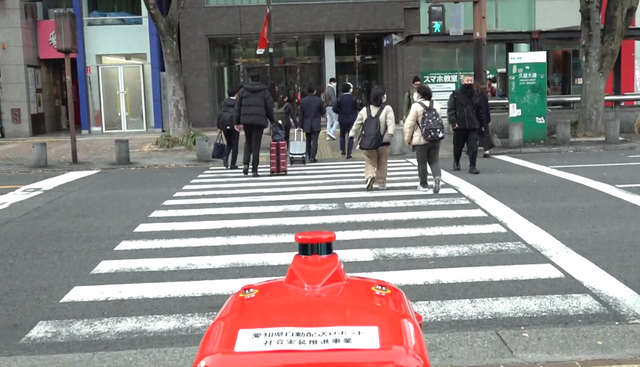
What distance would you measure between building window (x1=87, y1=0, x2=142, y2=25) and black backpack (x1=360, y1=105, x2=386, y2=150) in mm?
19087

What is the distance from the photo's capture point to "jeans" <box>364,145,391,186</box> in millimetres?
11664

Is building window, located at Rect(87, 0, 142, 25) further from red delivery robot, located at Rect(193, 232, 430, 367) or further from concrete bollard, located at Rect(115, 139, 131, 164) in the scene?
red delivery robot, located at Rect(193, 232, 430, 367)

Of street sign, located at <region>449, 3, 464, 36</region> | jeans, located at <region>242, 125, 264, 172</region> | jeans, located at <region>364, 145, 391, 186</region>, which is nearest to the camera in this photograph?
jeans, located at <region>364, 145, 391, 186</region>

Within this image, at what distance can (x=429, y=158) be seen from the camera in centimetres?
1164

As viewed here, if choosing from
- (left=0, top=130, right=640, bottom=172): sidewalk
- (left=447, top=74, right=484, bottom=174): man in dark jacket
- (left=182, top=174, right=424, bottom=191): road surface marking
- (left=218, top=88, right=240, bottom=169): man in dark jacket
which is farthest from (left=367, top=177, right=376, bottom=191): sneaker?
(left=0, top=130, right=640, bottom=172): sidewalk

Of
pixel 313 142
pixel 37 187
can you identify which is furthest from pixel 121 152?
pixel 313 142

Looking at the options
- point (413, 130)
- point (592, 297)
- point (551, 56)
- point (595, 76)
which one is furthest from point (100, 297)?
point (551, 56)

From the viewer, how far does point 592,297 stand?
18.9ft

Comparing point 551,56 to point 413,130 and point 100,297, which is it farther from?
point 100,297

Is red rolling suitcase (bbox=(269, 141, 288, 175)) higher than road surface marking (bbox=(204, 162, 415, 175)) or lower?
higher

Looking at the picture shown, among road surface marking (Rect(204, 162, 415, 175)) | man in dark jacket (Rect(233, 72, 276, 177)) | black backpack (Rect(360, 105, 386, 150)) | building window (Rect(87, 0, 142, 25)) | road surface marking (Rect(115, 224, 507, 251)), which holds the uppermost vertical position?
building window (Rect(87, 0, 142, 25))

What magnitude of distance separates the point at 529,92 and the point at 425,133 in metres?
8.82

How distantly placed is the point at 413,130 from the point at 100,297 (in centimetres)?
682

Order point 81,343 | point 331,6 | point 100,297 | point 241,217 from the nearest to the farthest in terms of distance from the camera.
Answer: point 81,343
point 100,297
point 241,217
point 331,6
